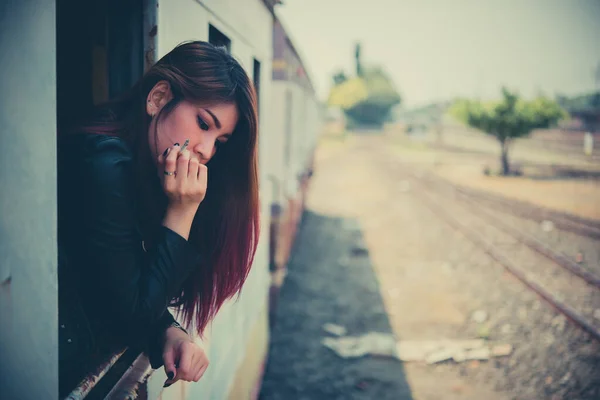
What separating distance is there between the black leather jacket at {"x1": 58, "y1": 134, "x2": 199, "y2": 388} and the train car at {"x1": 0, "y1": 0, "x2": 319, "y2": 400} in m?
0.09

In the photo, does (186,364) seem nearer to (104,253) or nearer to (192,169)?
(104,253)

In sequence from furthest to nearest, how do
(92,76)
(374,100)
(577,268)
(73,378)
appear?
(374,100) < (577,268) < (92,76) < (73,378)

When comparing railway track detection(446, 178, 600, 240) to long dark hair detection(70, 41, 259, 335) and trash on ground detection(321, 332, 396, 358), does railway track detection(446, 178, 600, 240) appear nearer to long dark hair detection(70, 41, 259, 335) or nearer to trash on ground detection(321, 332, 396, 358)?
trash on ground detection(321, 332, 396, 358)

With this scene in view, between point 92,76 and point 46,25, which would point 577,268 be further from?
point 46,25

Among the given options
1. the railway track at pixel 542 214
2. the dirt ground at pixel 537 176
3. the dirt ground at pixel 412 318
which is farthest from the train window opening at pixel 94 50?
the dirt ground at pixel 537 176

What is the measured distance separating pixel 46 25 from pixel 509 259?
851cm

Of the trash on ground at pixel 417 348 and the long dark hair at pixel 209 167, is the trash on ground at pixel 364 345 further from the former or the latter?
the long dark hair at pixel 209 167

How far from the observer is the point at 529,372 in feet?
16.5

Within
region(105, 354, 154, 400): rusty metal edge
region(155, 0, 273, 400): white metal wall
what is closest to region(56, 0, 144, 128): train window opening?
region(155, 0, 273, 400): white metal wall

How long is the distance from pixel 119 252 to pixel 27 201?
0.77 ft

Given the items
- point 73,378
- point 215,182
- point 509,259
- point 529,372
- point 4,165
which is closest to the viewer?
point 4,165

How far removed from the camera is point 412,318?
6.44 meters

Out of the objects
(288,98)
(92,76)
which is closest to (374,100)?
(288,98)

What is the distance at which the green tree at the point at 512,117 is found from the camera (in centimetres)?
2133
